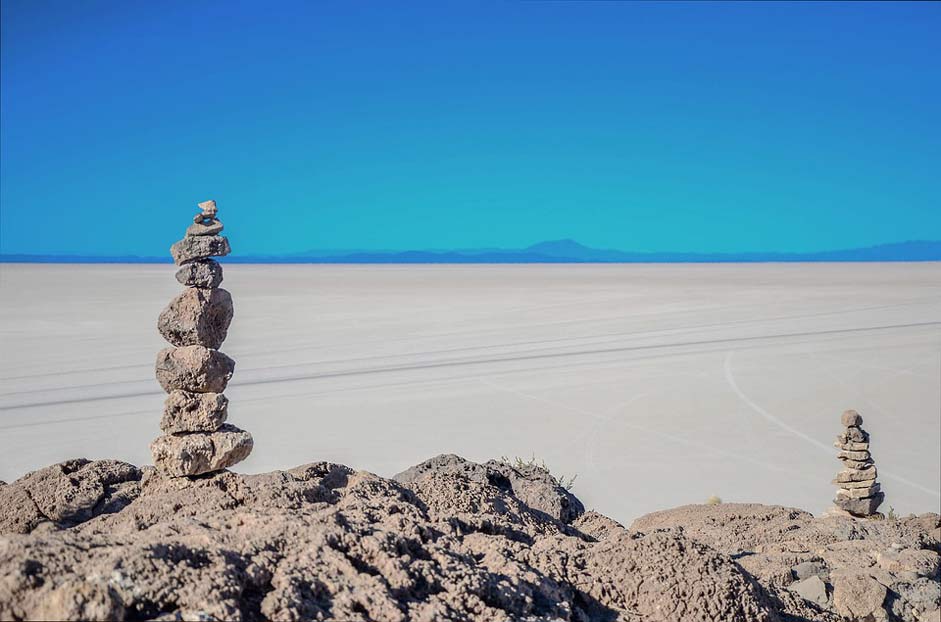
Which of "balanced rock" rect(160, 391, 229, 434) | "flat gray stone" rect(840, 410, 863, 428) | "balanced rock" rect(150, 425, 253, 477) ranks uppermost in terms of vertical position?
"balanced rock" rect(160, 391, 229, 434)

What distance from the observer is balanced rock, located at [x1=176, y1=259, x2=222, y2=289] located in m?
6.64

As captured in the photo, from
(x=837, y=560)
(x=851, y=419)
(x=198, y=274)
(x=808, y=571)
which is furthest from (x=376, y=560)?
(x=851, y=419)

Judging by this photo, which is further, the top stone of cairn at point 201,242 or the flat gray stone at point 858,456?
the flat gray stone at point 858,456

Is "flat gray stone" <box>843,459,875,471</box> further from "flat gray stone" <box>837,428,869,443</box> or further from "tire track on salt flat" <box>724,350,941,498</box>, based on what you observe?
"tire track on salt flat" <box>724,350,941,498</box>

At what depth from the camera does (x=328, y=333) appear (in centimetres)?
3162

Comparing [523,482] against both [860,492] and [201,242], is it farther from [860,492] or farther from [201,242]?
[860,492]

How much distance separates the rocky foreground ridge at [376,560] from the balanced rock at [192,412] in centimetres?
38

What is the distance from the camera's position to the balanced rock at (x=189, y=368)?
6621mm

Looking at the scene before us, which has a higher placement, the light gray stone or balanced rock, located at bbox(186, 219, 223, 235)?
balanced rock, located at bbox(186, 219, 223, 235)

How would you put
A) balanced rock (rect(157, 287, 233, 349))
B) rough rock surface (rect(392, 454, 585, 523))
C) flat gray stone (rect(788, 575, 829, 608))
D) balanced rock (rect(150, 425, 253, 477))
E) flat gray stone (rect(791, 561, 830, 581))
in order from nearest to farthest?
flat gray stone (rect(788, 575, 829, 608)) → flat gray stone (rect(791, 561, 830, 581)) → balanced rock (rect(150, 425, 253, 477)) → balanced rock (rect(157, 287, 233, 349)) → rough rock surface (rect(392, 454, 585, 523))

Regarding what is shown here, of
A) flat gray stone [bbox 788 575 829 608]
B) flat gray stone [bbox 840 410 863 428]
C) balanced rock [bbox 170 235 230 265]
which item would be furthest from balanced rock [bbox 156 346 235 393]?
flat gray stone [bbox 840 410 863 428]

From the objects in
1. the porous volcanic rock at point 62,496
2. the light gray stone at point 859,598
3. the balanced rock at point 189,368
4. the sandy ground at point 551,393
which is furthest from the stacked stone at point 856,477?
the porous volcanic rock at point 62,496

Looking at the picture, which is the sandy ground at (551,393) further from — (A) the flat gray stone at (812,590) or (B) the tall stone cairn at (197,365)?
(B) the tall stone cairn at (197,365)

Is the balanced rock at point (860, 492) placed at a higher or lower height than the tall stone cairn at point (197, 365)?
lower
